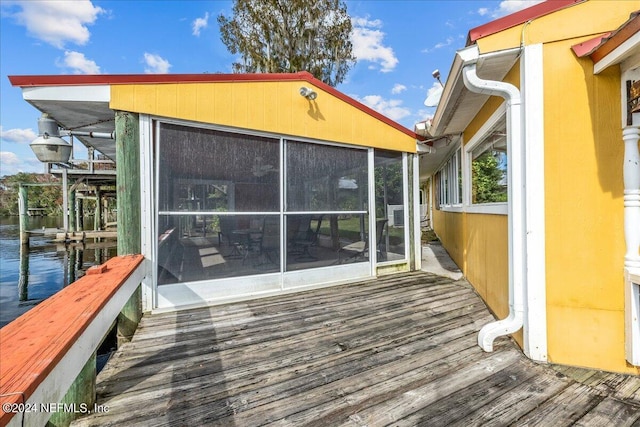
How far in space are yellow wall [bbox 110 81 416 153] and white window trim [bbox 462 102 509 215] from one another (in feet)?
3.63

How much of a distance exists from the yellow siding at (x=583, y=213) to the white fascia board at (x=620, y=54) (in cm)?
9

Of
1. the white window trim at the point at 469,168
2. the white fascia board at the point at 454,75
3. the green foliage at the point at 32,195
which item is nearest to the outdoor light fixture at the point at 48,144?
the white fascia board at the point at 454,75

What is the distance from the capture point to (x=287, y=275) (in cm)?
399

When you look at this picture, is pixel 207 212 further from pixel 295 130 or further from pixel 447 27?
pixel 447 27

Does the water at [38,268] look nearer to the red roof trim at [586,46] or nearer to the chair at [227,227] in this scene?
the chair at [227,227]

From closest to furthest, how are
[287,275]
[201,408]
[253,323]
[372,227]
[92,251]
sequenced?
[201,408]
[253,323]
[287,275]
[372,227]
[92,251]

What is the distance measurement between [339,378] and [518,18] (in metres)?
3.04

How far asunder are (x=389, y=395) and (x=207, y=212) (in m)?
2.63

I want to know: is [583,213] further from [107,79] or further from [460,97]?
[107,79]

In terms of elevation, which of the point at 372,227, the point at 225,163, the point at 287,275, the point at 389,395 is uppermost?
the point at 225,163

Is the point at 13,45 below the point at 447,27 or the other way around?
below

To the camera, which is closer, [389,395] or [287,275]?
[389,395]

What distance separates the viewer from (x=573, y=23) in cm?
221

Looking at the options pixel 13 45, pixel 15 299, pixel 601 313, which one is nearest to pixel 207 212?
pixel 601 313
